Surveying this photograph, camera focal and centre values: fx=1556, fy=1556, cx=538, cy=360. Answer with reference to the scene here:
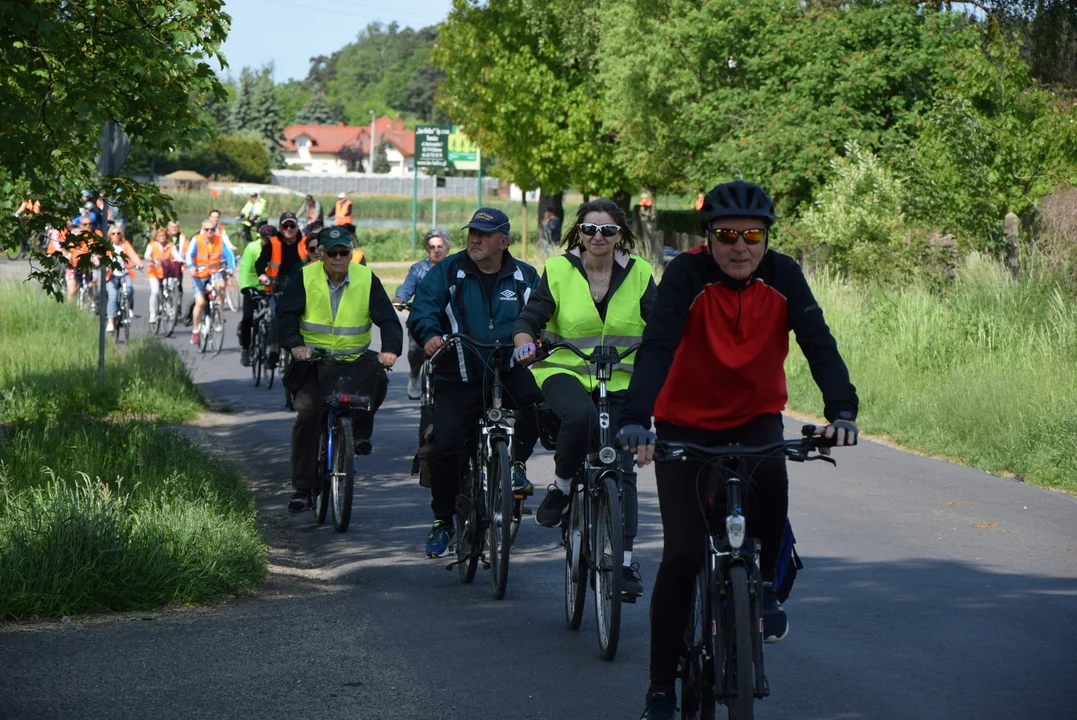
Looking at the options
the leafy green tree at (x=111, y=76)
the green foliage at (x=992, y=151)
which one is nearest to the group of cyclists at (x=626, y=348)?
the leafy green tree at (x=111, y=76)

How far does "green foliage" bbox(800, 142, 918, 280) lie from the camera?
76.6 ft

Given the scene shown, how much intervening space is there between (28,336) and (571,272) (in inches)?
493

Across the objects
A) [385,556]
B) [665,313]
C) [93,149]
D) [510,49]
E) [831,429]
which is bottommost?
[385,556]

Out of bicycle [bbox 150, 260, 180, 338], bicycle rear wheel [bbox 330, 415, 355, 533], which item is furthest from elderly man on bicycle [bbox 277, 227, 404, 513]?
bicycle [bbox 150, 260, 180, 338]

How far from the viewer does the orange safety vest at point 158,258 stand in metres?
25.2

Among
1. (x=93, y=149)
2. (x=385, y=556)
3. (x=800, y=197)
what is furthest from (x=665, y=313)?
(x=800, y=197)

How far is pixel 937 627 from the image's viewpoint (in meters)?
7.07

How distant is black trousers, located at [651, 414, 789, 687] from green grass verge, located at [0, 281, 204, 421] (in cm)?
Result: 875

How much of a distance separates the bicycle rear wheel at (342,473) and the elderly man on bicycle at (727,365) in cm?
491

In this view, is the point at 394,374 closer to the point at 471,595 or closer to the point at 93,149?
the point at 93,149

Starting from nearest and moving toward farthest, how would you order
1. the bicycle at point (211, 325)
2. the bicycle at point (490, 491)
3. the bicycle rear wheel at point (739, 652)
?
the bicycle rear wheel at point (739, 652) → the bicycle at point (490, 491) → the bicycle at point (211, 325)

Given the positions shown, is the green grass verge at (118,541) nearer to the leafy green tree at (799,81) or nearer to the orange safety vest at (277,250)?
the orange safety vest at (277,250)

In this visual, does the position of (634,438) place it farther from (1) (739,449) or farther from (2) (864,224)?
(2) (864,224)

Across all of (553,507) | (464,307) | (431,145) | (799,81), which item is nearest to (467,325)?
(464,307)
